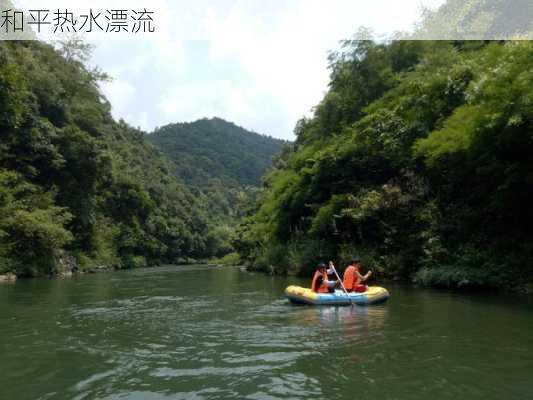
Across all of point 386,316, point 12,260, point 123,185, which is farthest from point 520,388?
point 123,185

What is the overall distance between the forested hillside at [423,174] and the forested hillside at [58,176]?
12697 millimetres

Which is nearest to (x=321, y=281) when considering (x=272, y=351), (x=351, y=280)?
(x=351, y=280)

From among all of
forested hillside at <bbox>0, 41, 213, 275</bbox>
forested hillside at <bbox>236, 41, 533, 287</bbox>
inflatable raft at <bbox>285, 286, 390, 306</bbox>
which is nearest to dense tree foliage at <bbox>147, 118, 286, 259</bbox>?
forested hillside at <bbox>0, 41, 213, 275</bbox>

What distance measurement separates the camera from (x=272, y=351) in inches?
317

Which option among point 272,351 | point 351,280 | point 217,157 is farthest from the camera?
point 217,157

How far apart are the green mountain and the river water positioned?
10516cm

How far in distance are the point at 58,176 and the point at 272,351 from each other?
1212 inches

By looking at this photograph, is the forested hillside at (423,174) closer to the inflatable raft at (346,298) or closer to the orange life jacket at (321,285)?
the inflatable raft at (346,298)

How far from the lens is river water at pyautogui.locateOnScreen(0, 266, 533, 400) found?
610cm

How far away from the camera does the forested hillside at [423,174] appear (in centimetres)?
1433

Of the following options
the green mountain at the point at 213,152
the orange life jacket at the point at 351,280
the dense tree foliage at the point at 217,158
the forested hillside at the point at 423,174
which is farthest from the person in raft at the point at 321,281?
the green mountain at the point at 213,152

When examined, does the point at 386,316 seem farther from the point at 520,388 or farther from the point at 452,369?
the point at 520,388

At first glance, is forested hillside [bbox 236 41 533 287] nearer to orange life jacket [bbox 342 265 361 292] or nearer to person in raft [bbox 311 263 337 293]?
orange life jacket [bbox 342 265 361 292]

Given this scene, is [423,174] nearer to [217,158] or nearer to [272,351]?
[272,351]
